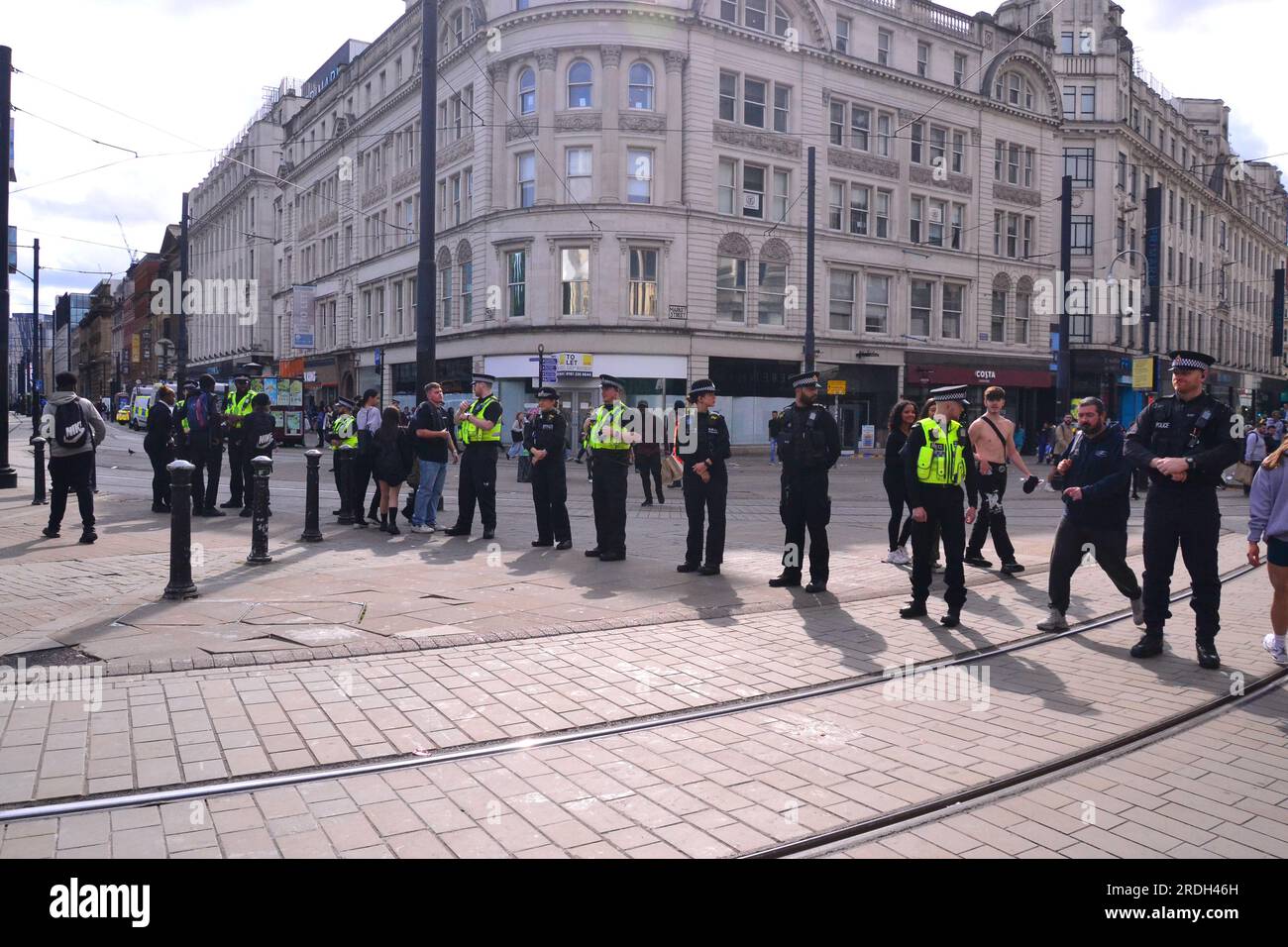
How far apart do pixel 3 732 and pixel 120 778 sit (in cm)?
98

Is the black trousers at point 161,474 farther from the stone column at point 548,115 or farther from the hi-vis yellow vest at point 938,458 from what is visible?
the stone column at point 548,115

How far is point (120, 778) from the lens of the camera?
13.3 feet

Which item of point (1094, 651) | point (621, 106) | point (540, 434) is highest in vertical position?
point (621, 106)

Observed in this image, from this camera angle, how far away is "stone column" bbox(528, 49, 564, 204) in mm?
33219

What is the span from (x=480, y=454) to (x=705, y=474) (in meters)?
3.23

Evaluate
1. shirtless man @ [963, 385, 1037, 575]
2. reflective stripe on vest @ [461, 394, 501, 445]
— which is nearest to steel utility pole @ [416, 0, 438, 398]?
reflective stripe on vest @ [461, 394, 501, 445]

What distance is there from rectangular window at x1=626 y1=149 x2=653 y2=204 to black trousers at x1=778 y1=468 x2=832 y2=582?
26.6 m

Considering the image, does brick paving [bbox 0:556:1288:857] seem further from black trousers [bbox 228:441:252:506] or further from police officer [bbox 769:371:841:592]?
black trousers [bbox 228:441:252:506]

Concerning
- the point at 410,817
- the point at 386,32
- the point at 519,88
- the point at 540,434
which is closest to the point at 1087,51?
the point at 519,88

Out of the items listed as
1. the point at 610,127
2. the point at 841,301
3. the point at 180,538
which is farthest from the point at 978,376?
the point at 180,538

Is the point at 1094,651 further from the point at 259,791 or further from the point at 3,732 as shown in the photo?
the point at 3,732

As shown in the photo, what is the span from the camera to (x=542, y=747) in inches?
180

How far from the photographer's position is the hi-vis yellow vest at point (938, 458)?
7578 mm
